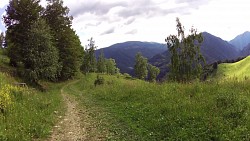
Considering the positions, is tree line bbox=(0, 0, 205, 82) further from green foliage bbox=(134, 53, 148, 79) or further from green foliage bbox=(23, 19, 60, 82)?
green foliage bbox=(134, 53, 148, 79)

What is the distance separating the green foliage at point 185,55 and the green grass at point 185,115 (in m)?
25.7

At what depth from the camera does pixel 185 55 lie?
45031 millimetres

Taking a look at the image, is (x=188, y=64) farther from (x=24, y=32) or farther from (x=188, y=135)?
(x=188, y=135)

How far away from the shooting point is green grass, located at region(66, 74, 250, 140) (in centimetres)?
1107

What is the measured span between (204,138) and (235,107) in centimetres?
264

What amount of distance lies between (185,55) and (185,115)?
108 ft

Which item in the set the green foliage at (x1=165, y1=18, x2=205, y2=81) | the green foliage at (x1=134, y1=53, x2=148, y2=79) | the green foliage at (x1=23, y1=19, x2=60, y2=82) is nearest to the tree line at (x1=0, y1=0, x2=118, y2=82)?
the green foliage at (x1=23, y1=19, x2=60, y2=82)

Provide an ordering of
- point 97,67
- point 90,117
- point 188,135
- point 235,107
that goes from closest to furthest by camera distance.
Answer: point 188,135 → point 235,107 → point 90,117 → point 97,67

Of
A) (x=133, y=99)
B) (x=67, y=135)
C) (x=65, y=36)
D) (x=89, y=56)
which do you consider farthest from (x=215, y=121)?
(x=89, y=56)

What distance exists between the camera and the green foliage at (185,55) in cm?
4412

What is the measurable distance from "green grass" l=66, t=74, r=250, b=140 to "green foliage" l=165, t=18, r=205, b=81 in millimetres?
25697

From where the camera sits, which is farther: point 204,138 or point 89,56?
point 89,56

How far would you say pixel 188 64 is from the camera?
45.1 m

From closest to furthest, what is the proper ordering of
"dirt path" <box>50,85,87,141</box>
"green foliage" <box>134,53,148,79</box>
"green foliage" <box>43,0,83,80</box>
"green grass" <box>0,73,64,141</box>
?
"green grass" <box>0,73,64,141</box> < "dirt path" <box>50,85,87,141</box> < "green foliage" <box>43,0,83,80</box> < "green foliage" <box>134,53,148,79</box>
